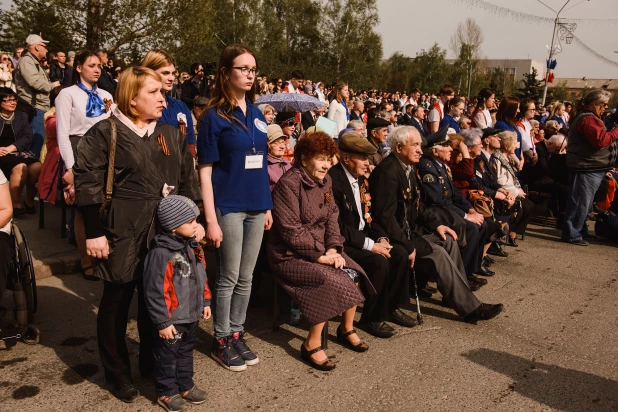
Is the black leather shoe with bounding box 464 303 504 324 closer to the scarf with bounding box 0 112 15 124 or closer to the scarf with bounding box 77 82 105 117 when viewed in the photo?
the scarf with bounding box 77 82 105 117

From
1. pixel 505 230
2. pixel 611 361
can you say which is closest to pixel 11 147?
pixel 505 230

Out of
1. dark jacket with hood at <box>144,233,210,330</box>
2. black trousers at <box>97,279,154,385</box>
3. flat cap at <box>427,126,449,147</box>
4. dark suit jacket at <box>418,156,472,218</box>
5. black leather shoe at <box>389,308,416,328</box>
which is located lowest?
black leather shoe at <box>389,308,416,328</box>

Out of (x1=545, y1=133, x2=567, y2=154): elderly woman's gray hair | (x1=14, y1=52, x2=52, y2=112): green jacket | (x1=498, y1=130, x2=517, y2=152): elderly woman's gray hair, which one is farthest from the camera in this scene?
(x1=545, y1=133, x2=567, y2=154): elderly woman's gray hair

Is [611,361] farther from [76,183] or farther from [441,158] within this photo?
[76,183]

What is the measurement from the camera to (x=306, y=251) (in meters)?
3.91

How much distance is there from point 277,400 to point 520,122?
771 cm

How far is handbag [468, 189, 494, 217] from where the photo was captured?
6.28 m

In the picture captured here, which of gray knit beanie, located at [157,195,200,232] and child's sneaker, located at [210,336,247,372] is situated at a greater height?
gray knit beanie, located at [157,195,200,232]

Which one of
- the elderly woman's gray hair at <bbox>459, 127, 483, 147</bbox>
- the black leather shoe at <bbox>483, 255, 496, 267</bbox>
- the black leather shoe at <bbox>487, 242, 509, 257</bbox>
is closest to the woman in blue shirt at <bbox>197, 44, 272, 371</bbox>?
the elderly woman's gray hair at <bbox>459, 127, 483, 147</bbox>

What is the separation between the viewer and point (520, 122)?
9.47 m

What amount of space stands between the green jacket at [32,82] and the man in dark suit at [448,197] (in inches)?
219

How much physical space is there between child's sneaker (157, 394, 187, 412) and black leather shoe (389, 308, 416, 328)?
83.6 inches

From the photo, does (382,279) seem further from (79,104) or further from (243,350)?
(79,104)

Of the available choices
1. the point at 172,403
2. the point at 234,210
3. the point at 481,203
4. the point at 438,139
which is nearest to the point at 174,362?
the point at 172,403
